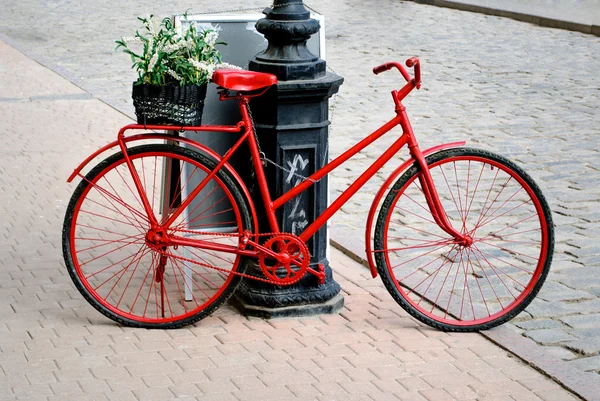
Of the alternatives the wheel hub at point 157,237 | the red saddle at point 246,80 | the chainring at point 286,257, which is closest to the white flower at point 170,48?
the red saddle at point 246,80

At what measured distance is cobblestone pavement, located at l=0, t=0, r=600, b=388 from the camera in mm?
5816

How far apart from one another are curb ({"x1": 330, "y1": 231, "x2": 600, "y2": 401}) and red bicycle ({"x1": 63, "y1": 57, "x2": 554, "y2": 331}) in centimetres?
10

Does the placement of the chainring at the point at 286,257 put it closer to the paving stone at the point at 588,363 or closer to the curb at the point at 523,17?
the paving stone at the point at 588,363

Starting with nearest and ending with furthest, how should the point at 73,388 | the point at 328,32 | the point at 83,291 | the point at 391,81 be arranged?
1. the point at 73,388
2. the point at 83,291
3. the point at 391,81
4. the point at 328,32

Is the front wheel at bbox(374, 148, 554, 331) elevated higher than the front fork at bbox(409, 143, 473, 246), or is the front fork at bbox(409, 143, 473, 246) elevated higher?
the front fork at bbox(409, 143, 473, 246)

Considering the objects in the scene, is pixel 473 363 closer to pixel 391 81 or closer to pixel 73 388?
pixel 73 388

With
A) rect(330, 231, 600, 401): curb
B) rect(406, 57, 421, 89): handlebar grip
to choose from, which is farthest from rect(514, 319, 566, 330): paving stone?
rect(406, 57, 421, 89): handlebar grip

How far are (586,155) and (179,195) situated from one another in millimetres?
4303

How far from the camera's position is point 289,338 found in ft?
16.1

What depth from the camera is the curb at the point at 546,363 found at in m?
4.36

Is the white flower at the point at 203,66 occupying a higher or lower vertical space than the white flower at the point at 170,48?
lower

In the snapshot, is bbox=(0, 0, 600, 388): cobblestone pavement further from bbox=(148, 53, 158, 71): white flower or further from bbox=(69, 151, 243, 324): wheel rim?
bbox=(148, 53, 158, 71): white flower

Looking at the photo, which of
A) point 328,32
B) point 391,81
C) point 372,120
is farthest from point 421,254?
point 328,32

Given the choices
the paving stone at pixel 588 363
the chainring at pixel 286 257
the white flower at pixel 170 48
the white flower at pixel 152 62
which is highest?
the white flower at pixel 170 48
